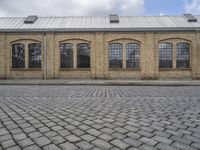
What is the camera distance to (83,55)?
20391mm

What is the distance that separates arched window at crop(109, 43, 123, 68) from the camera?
20.2 m

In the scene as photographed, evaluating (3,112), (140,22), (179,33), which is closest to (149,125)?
(3,112)

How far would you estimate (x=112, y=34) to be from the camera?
65.4ft

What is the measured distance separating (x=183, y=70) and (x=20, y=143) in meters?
19.6

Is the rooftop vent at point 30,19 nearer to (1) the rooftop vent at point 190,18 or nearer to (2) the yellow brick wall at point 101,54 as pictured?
(2) the yellow brick wall at point 101,54

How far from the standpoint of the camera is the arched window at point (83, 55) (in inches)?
800

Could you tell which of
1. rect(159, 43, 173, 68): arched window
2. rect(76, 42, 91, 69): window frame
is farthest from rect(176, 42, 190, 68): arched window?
rect(76, 42, 91, 69): window frame

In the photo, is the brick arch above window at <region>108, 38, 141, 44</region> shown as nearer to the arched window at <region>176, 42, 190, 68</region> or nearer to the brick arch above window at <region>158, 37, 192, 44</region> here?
the brick arch above window at <region>158, 37, 192, 44</region>

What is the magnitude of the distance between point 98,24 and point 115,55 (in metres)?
4.25

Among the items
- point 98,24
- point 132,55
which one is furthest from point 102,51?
point 98,24

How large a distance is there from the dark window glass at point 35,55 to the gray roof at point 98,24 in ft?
5.48

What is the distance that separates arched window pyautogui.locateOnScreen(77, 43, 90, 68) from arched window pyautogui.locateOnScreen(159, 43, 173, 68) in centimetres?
758

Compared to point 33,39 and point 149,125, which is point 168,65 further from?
point 149,125

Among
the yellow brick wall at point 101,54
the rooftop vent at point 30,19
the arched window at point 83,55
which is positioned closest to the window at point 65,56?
the yellow brick wall at point 101,54
